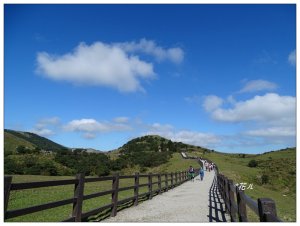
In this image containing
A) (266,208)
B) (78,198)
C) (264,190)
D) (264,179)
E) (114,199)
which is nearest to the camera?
(266,208)

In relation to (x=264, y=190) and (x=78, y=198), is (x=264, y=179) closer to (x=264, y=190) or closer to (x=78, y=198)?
(x=264, y=190)

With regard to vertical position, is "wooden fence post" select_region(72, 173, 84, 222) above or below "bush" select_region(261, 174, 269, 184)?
above

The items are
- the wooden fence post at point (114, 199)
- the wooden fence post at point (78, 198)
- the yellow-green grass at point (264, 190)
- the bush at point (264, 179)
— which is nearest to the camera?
the wooden fence post at point (78, 198)

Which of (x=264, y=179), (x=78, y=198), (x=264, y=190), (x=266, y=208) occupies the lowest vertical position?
(x=264, y=179)

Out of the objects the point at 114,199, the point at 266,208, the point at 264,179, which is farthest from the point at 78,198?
the point at 264,179

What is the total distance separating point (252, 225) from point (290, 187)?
52784mm

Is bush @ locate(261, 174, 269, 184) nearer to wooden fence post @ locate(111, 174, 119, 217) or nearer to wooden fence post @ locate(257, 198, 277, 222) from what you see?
wooden fence post @ locate(111, 174, 119, 217)

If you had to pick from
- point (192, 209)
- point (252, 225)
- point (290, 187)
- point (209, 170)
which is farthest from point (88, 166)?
point (252, 225)

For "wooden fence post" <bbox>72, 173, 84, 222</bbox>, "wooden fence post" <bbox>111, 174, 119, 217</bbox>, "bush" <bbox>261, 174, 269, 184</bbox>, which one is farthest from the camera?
"bush" <bbox>261, 174, 269, 184</bbox>

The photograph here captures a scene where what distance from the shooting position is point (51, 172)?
6762 cm

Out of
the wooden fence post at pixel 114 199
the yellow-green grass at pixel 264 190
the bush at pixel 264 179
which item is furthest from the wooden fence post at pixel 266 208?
the bush at pixel 264 179

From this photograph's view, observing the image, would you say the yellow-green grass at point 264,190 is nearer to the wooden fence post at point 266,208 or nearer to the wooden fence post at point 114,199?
the wooden fence post at point 114,199

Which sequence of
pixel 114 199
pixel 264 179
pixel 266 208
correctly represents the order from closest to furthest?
pixel 266 208, pixel 114 199, pixel 264 179

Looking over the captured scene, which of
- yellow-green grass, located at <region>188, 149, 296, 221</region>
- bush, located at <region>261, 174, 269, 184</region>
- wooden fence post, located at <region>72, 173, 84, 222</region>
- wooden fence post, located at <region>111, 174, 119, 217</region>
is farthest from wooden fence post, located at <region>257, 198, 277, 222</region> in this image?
bush, located at <region>261, 174, 269, 184</region>
